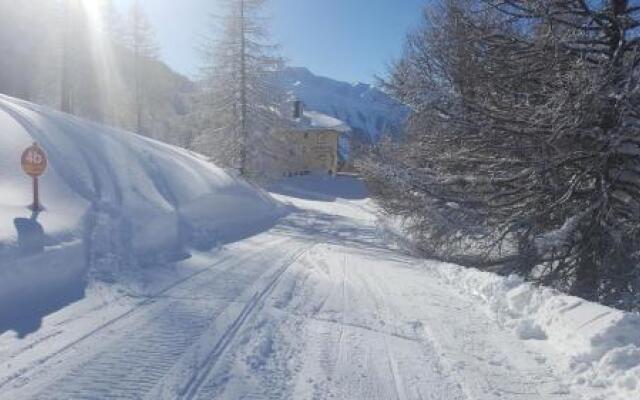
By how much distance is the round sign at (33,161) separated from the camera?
619 centimetres

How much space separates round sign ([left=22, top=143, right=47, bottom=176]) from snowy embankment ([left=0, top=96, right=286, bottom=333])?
460mm

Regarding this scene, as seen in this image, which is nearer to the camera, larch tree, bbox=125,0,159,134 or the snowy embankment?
the snowy embankment

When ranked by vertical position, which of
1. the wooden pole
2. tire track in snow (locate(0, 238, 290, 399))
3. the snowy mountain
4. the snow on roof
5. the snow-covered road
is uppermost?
the snowy mountain

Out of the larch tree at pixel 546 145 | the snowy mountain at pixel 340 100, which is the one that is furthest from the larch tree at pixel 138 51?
the snowy mountain at pixel 340 100

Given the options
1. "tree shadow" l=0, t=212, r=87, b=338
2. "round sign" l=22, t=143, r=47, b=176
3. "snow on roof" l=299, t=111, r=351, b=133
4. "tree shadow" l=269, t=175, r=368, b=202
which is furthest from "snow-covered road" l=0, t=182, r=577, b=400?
"snow on roof" l=299, t=111, r=351, b=133

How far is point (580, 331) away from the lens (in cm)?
477

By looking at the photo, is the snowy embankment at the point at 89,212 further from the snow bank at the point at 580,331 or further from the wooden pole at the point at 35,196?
the snow bank at the point at 580,331

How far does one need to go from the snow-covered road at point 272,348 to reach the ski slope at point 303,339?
0.02 m

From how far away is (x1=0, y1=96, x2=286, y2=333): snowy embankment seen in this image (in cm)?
527

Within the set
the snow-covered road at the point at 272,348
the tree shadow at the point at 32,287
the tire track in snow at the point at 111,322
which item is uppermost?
the tree shadow at the point at 32,287

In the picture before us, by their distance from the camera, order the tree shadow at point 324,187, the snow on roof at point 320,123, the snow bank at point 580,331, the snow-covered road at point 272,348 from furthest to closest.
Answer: the snow on roof at point 320,123
the tree shadow at point 324,187
the snow bank at point 580,331
the snow-covered road at point 272,348

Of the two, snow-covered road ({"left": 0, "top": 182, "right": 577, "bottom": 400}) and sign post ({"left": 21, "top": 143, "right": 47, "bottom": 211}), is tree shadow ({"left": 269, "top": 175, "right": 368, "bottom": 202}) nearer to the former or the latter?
sign post ({"left": 21, "top": 143, "right": 47, "bottom": 211})

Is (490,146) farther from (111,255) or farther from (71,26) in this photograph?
(71,26)

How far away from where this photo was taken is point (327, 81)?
17550 cm
